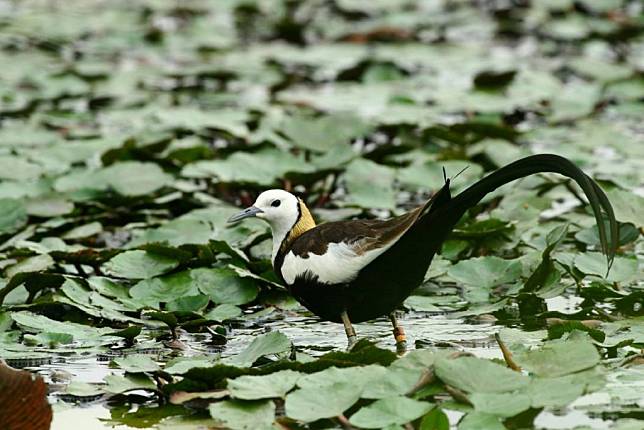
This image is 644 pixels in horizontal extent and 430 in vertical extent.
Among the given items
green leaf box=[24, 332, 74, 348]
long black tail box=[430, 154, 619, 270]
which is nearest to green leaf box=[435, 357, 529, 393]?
long black tail box=[430, 154, 619, 270]

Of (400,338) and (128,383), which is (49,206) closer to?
(400,338)

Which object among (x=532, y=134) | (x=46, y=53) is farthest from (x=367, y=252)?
(x=46, y=53)

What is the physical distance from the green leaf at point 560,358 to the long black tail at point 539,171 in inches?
10.5

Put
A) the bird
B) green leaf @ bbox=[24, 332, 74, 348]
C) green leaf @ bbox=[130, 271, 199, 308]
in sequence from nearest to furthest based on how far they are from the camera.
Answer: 1. the bird
2. green leaf @ bbox=[24, 332, 74, 348]
3. green leaf @ bbox=[130, 271, 199, 308]

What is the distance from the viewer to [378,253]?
335 cm

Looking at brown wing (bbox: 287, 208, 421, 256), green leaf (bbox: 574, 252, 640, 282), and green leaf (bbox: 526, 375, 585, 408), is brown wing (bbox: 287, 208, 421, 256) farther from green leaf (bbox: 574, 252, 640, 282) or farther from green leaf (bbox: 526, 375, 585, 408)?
green leaf (bbox: 574, 252, 640, 282)

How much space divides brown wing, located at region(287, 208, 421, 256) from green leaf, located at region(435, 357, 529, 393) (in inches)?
21.1

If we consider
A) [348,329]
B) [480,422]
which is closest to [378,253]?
[348,329]

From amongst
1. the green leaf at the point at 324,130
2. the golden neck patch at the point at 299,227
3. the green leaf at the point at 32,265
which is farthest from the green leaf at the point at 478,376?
the green leaf at the point at 324,130

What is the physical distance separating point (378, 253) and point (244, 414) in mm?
718

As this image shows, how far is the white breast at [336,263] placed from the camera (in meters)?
3.39

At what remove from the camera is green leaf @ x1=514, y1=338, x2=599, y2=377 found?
2.89 metres

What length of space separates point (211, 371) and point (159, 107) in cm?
409

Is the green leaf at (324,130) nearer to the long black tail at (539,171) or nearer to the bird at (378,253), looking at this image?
the bird at (378,253)
